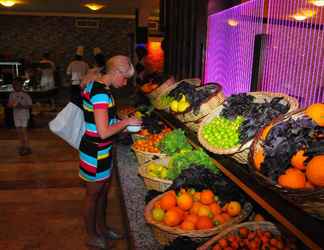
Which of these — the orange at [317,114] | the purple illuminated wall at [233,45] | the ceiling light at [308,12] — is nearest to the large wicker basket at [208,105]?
the purple illuminated wall at [233,45]

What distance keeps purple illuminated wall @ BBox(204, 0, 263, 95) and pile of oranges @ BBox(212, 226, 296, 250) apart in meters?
1.55

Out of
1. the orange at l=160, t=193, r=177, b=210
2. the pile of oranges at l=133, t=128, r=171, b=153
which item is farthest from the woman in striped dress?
the orange at l=160, t=193, r=177, b=210

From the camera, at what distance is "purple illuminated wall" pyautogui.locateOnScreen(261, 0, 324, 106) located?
223cm

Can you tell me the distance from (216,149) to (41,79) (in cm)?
1067

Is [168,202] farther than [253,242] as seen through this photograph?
Yes

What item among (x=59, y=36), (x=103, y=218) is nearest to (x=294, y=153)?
(x=103, y=218)

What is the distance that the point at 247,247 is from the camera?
76.9 inches

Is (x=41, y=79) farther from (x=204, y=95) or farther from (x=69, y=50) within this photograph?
(x=204, y=95)

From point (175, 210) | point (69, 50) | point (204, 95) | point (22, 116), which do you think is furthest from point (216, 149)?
point (69, 50)

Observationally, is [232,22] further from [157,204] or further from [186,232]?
[186,232]

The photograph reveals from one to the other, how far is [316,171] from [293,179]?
0.12m

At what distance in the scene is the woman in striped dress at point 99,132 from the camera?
269 centimetres

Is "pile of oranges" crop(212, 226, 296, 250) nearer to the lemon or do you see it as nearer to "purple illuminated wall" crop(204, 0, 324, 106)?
"purple illuminated wall" crop(204, 0, 324, 106)

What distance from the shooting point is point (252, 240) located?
6.55 ft
